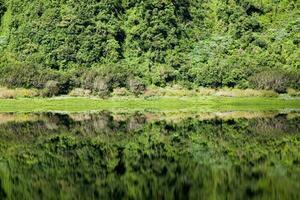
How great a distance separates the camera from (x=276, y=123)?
69438 mm

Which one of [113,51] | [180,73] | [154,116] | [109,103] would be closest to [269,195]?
[154,116]

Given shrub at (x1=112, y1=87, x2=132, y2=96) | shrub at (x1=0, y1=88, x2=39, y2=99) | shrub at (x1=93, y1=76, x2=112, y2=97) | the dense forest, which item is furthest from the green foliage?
shrub at (x1=0, y1=88, x2=39, y2=99)

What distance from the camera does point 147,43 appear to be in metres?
140

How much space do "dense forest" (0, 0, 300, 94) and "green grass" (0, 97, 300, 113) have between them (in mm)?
10391

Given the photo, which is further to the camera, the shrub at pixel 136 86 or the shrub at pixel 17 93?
the shrub at pixel 136 86

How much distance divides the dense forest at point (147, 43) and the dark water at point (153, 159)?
2030 inches

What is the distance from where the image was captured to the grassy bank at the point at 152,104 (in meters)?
101

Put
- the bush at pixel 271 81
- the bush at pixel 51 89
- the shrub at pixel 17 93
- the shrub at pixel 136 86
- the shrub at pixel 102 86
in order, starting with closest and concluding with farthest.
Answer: the bush at pixel 271 81
the shrub at pixel 17 93
the shrub at pixel 102 86
the bush at pixel 51 89
the shrub at pixel 136 86

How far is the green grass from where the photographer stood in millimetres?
100800

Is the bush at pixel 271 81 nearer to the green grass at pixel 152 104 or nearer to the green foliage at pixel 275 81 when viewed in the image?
the green foliage at pixel 275 81

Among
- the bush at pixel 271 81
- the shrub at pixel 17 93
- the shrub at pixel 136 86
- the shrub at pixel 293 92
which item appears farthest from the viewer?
the shrub at pixel 136 86

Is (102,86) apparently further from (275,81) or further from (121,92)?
(275,81)

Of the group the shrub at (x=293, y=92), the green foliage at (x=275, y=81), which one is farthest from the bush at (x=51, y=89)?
the shrub at (x=293, y=92)

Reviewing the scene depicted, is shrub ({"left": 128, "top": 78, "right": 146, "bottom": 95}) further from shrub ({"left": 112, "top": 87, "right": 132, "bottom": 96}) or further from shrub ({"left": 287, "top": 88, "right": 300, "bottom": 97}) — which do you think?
shrub ({"left": 287, "top": 88, "right": 300, "bottom": 97})
